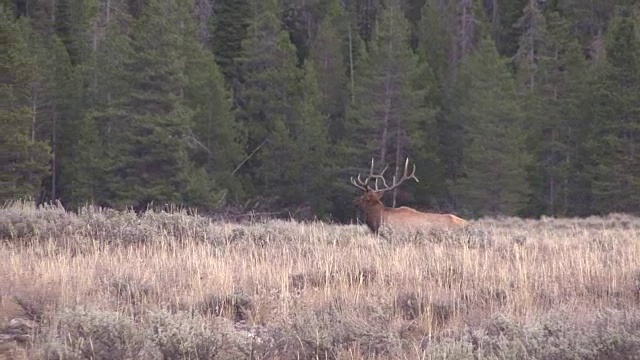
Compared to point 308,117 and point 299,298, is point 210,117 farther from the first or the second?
point 299,298

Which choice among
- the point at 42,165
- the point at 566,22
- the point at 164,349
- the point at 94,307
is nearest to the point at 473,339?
the point at 164,349

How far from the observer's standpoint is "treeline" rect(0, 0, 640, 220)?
30000 mm

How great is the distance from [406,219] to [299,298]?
6.76 m

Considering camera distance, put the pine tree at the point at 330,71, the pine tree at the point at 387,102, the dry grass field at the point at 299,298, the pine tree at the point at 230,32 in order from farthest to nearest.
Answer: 1. the pine tree at the point at 230,32
2. the pine tree at the point at 330,71
3. the pine tree at the point at 387,102
4. the dry grass field at the point at 299,298

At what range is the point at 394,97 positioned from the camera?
34750 millimetres

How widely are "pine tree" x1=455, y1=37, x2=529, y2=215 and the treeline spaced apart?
61mm

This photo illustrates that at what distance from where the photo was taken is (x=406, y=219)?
12352mm

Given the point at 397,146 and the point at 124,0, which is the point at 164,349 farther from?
the point at 124,0

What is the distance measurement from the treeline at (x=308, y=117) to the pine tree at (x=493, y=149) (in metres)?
0.06

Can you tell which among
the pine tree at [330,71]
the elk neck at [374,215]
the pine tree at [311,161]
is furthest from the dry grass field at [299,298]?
the pine tree at [330,71]

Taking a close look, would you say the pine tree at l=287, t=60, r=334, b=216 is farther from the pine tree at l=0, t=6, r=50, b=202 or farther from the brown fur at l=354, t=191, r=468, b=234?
the brown fur at l=354, t=191, r=468, b=234

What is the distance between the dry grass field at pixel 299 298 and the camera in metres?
4.42

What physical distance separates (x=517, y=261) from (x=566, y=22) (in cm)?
3510

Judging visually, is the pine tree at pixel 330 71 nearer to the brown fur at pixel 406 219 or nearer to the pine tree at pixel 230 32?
the pine tree at pixel 230 32
